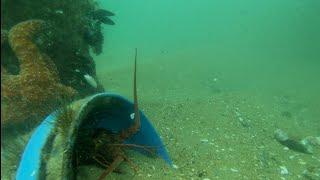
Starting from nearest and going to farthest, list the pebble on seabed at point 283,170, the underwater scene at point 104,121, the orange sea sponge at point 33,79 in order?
1. the underwater scene at point 104,121
2. the orange sea sponge at point 33,79
3. the pebble on seabed at point 283,170

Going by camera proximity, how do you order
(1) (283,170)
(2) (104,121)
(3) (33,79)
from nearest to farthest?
(3) (33,79)
(2) (104,121)
(1) (283,170)

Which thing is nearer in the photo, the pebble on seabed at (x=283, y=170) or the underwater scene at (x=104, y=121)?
the underwater scene at (x=104, y=121)

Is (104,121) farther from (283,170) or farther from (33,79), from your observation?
(283,170)

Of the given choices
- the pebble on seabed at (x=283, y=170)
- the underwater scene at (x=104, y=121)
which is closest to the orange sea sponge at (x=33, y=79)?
the underwater scene at (x=104, y=121)

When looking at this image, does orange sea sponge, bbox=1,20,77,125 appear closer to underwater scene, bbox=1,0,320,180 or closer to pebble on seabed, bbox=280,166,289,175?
underwater scene, bbox=1,0,320,180

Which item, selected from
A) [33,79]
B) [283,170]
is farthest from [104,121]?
[283,170]

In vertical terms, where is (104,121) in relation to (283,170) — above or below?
above

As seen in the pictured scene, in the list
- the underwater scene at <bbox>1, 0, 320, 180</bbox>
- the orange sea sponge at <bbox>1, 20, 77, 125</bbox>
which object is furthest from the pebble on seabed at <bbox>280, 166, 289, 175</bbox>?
the orange sea sponge at <bbox>1, 20, 77, 125</bbox>

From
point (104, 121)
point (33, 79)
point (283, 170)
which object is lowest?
point (283, 170)

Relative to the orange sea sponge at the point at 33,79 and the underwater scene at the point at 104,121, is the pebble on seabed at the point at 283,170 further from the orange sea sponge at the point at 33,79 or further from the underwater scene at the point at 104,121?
the orange sea sponge at the point at 33,79

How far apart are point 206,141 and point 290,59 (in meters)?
20.2

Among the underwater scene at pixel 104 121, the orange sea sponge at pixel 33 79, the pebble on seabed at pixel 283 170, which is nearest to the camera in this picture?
the underwater scene at pixel 104 121

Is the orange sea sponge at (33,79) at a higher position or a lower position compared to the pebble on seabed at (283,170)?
higher

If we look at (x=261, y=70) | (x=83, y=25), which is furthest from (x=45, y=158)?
(x=261, y=70)
